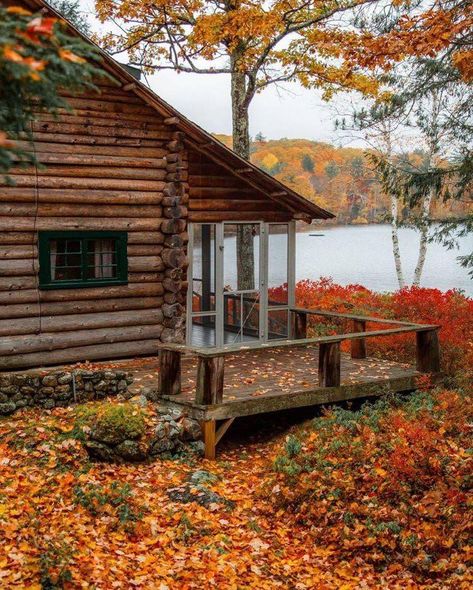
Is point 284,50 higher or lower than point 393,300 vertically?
higher

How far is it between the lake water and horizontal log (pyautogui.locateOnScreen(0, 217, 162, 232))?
1220 inches

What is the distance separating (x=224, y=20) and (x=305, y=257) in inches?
1853

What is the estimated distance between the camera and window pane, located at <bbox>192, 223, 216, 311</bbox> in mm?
15422

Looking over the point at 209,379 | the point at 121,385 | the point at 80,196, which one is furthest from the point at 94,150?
the point at 209,379

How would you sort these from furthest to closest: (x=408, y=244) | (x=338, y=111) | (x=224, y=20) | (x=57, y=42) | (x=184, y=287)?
1. (x=408, y=244)
2. (x=338, y=111)
3. (x=224, y=20)
4. (x=184, y=287)
5. (x=57, y=42)

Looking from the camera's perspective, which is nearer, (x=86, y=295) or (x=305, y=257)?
(x=86, y=295)

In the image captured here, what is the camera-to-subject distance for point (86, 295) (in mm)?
13789

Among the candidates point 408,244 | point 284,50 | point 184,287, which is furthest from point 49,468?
point 408,244

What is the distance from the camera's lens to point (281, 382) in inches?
518

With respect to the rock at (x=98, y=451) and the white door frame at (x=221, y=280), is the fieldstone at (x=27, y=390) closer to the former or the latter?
the rock at (x=98, y=451)

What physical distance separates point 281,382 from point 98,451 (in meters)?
3.91

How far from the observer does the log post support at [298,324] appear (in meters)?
16.8

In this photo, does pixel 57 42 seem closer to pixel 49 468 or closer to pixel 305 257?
pixel 49 468

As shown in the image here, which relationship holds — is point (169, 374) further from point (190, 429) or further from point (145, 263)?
point (145, 263)
